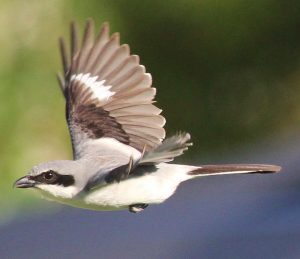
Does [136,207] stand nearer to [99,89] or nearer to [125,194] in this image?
[125,194]

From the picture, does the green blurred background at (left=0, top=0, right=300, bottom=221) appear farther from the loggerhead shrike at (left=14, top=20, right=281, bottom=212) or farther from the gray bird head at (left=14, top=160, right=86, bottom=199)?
the gray bird head at (left=14, top=160, right=86, bottom=199)

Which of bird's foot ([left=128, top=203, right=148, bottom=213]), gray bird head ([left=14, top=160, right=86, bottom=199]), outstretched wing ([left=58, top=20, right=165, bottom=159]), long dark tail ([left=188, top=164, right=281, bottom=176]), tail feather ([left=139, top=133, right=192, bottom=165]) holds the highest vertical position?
outstretched wing ([left=58, top=20, right=165, bottom=159])

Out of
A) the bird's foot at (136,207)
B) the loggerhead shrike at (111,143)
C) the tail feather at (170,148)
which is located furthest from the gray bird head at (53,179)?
the tail feather at (170,148)

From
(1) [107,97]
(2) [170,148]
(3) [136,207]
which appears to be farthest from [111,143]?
(2) [170,148]

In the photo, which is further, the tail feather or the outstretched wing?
the outstretched wing

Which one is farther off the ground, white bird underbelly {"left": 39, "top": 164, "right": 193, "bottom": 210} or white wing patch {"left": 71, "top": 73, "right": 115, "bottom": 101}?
white wing patch {"left": 71, "top": 73, "right": 115, "bottom": 101}

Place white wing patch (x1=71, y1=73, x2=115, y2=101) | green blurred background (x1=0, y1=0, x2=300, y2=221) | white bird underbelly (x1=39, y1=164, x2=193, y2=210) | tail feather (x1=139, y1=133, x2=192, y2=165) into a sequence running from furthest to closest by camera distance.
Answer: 1. green blurred background (x1=0, y1=0, x2=300, y2=221)
2. white wing patch (x1=71, y1=73, x2=115, y2=101)
3. white bird underbelly (x1=39, y1=164, x2=193, y2=210)
4. tail feather (x1=139, y1=133, x2=192, y2=165)

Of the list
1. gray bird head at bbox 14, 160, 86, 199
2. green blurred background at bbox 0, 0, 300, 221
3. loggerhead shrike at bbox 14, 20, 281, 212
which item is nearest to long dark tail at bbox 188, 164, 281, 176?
loggerhead shrike at bbox 14, 20, 281, 212

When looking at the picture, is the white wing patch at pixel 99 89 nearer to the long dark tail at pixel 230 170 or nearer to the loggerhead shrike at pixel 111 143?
the loggerhead shrike at pixel 111 143
